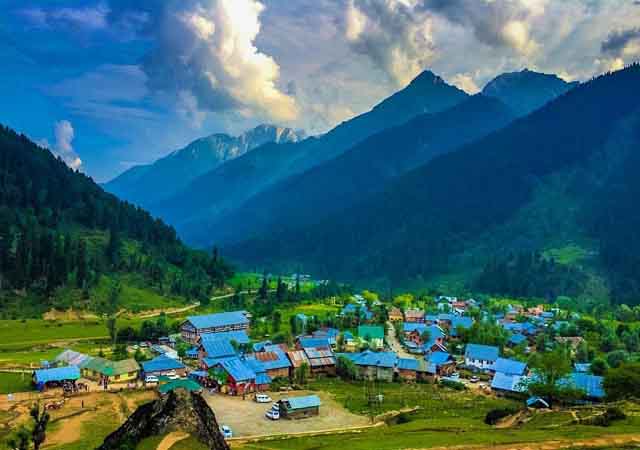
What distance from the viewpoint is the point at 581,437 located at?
39156 millimetres

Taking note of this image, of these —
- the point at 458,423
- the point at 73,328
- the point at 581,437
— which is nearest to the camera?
the point at 581,437

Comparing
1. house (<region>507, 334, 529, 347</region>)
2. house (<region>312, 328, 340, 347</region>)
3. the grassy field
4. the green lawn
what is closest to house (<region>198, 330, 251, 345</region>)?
house (<region>312, 328, 340, 347</region>)

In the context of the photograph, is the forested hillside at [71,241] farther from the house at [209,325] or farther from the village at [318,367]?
the village at [318,367]

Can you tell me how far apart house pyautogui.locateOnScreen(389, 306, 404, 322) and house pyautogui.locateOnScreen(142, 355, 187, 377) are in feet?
219

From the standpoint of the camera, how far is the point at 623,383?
6344 centimetres

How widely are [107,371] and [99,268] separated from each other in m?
70.7

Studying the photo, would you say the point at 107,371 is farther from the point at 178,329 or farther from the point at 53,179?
the point at 53,179

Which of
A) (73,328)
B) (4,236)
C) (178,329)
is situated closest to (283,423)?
(178,329)

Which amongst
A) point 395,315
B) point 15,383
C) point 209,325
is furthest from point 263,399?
point 395,315

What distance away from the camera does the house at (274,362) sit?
81.2m

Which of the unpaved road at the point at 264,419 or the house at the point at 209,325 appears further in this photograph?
the house at the point at 209,325

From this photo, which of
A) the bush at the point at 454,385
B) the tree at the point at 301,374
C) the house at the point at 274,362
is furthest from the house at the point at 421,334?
the house at the point at 274,362

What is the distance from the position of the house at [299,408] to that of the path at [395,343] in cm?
3989

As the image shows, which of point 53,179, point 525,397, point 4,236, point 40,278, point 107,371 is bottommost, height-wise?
point 525,397
